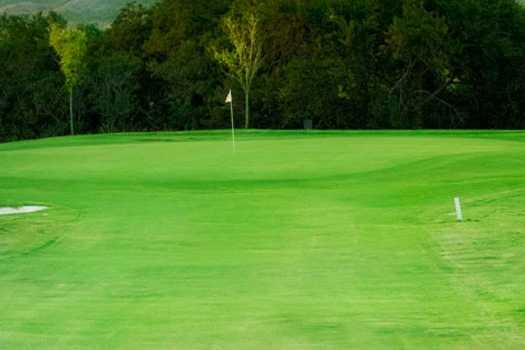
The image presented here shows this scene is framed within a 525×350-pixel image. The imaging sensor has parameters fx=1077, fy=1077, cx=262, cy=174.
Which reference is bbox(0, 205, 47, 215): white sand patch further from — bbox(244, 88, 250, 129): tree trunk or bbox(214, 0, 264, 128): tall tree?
bbox(244, 88, 250, 129): tree trunk

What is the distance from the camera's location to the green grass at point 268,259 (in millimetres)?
7711

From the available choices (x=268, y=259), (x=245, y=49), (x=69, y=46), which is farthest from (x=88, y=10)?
(x=268, y=259)

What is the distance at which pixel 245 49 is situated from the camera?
5697 cm

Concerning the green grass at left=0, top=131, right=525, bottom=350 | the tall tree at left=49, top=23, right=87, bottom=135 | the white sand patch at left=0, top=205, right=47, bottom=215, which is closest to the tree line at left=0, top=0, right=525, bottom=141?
the tall tree at left=49, top=23, right=87, bottom=135

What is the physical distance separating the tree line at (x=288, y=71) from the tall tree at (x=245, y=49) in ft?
0.36

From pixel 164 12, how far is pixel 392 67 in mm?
14739

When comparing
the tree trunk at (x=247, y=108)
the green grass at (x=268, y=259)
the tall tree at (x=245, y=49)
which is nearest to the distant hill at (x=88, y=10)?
the tall tree at (x=245, y=49)

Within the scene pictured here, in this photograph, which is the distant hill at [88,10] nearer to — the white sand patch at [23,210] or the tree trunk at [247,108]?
the tree trunk at [247,108]

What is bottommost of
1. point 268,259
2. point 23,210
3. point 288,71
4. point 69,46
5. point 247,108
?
point 247,108

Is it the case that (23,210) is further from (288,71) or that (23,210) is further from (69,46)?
(288,71)

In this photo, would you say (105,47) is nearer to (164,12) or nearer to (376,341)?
(164,12)

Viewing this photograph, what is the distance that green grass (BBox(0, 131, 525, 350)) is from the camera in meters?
7.71

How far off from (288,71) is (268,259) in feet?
157

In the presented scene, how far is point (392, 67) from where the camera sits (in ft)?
196
